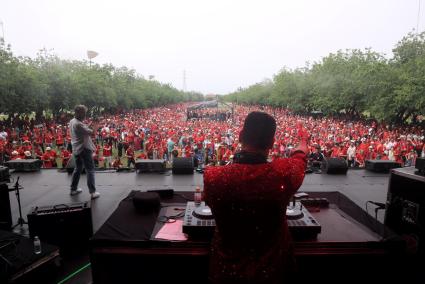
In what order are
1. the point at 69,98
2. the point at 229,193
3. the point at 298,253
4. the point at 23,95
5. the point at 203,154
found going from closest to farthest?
the point at 229,193 < the point at 298,253 < the point at 203,154 < the point at 23,95 < the point at 69,98

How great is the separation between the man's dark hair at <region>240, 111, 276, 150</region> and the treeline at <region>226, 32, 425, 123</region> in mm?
20384

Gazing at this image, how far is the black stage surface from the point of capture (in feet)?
13.9

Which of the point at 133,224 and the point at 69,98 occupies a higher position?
the point at 69,98

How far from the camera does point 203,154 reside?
12.7 m

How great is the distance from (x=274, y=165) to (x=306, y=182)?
417 cm

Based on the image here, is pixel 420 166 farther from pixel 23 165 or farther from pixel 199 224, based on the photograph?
pixel 23 165

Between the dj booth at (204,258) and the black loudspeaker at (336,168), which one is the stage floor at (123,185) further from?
the dj booth at (204,258)

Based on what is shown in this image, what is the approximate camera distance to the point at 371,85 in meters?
23.5

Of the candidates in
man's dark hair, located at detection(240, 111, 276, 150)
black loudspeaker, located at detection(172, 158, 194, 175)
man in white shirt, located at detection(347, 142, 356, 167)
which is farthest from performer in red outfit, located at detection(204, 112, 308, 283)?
man in white shirt, located at detection(347, 142, 356, 167)

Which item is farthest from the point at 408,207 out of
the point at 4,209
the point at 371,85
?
the point at 371,85

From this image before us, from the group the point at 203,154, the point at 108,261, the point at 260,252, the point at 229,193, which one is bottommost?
the point at 203,154

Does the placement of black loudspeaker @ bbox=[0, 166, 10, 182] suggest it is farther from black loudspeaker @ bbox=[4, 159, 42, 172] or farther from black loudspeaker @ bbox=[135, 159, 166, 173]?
black loudspeaker @ bbox=[4, 159, 42, 172]

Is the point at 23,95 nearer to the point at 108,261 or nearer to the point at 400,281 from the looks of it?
the point at 108,261

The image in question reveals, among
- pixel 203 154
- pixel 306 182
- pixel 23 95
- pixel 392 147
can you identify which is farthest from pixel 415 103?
pixel 23 95
